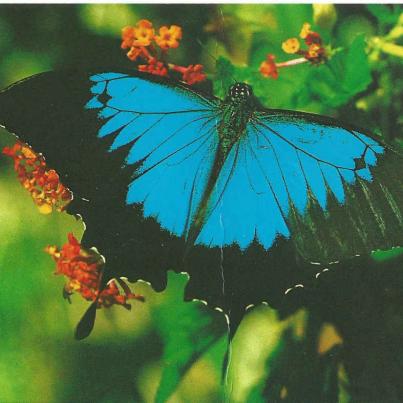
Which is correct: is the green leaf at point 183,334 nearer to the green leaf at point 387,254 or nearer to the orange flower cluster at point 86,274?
the orange flower cluster at point 86,274

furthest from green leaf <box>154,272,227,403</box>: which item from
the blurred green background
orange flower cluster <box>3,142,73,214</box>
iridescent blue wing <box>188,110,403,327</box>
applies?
orange flower cluster <box>3,142,73,214</box>

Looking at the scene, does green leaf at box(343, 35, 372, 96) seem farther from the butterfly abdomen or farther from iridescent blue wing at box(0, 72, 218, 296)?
iridescent blue wing at box(0, 72, 218, 296)

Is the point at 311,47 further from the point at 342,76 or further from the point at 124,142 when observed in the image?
the point at 124,142

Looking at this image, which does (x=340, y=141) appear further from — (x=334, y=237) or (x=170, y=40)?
(x=170, y=40)

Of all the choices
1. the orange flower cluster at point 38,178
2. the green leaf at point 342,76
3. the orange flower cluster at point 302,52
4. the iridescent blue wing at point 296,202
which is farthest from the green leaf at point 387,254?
the orange flower cluster at point 38,178

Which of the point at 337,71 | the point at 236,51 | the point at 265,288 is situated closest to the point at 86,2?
the point at 236,51

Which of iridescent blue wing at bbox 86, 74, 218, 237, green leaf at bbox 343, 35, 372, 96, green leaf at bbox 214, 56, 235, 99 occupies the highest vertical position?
green leaf at bbox 214, 56, 235, 99
